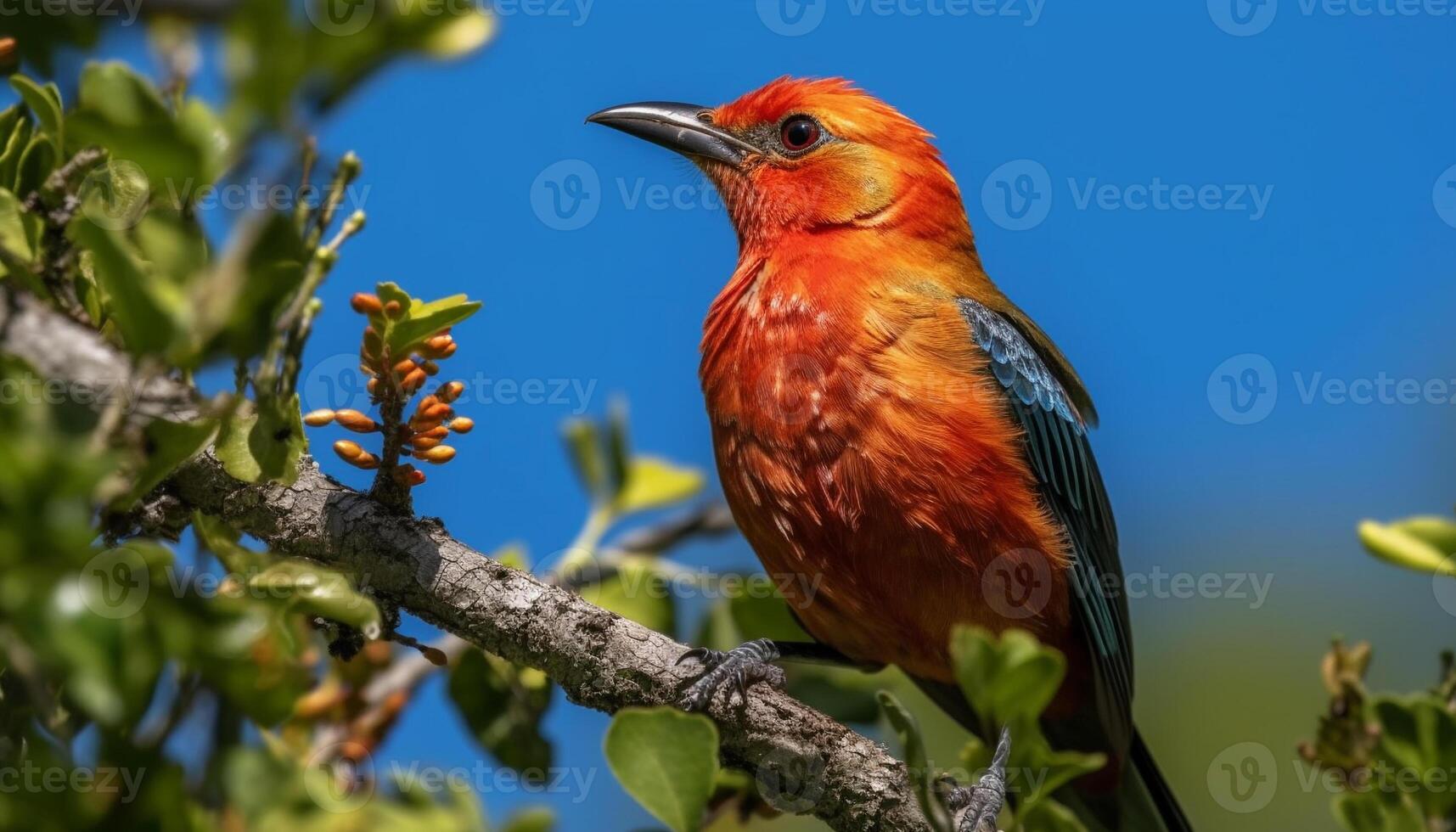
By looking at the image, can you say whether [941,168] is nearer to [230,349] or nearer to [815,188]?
[815,188]

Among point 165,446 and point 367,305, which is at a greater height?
point 367,305

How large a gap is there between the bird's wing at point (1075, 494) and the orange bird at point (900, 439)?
0.4 inches

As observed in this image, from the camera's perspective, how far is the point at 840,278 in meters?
4.70

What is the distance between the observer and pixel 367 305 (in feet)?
8.66

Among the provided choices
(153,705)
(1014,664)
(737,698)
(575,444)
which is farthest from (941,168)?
(153,705)

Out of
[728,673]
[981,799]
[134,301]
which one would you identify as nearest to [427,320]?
[134,301]

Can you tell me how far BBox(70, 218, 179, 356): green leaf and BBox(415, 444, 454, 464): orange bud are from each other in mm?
1302

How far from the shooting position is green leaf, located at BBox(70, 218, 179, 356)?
1485 mm

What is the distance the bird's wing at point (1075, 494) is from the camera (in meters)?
4.66

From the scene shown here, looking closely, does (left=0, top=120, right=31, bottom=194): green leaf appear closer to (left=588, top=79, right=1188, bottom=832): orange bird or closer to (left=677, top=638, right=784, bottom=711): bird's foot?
(left=677, top=638, right=784, bottom=711): bird's foot

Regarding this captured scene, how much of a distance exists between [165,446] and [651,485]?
2132 millimetres

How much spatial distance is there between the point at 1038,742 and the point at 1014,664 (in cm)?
26

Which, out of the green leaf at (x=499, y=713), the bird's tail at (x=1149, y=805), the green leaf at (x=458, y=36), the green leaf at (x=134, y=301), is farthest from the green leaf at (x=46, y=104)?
the bird's tail at (x=1149, y=805)

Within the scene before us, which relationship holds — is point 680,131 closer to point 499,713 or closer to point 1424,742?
point 499,713
